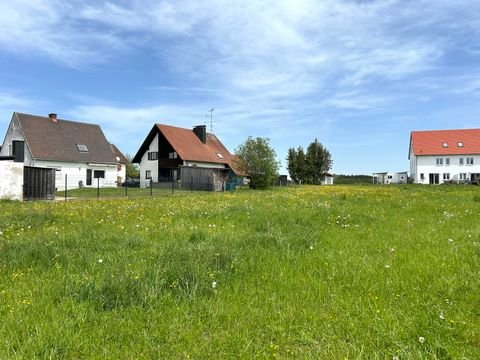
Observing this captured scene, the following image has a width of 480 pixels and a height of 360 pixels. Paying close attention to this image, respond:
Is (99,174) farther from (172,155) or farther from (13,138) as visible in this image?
(13,138)

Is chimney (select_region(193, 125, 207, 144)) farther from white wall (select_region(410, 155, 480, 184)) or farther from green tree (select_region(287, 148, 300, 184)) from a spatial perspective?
white wall (select_region(410, 155, 480, 184))

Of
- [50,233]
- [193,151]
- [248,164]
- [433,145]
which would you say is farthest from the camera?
Answer: [433,145]

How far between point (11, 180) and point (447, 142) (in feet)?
242

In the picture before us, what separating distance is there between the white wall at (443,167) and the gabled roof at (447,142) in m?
1.02

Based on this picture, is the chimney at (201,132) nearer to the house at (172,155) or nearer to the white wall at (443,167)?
the house at (172,155)

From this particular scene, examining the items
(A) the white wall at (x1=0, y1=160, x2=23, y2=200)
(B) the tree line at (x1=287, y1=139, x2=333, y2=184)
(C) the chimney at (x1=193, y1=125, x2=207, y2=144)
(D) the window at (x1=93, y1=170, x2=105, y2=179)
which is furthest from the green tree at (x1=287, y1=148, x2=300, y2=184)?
(A) the white wall at (x1=0, y1=160, x2=23, y2=200)

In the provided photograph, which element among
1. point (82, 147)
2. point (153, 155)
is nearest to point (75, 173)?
point (82, 147)

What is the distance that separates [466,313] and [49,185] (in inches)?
971

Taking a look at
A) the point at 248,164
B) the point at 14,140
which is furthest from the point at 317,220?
the point at 14,140

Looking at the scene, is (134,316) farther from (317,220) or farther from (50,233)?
(317,220)

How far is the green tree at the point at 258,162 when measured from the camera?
143 ft

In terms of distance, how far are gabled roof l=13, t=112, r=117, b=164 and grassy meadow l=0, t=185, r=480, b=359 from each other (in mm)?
39360

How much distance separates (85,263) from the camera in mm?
5336

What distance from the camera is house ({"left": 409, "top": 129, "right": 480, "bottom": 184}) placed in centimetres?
7006
